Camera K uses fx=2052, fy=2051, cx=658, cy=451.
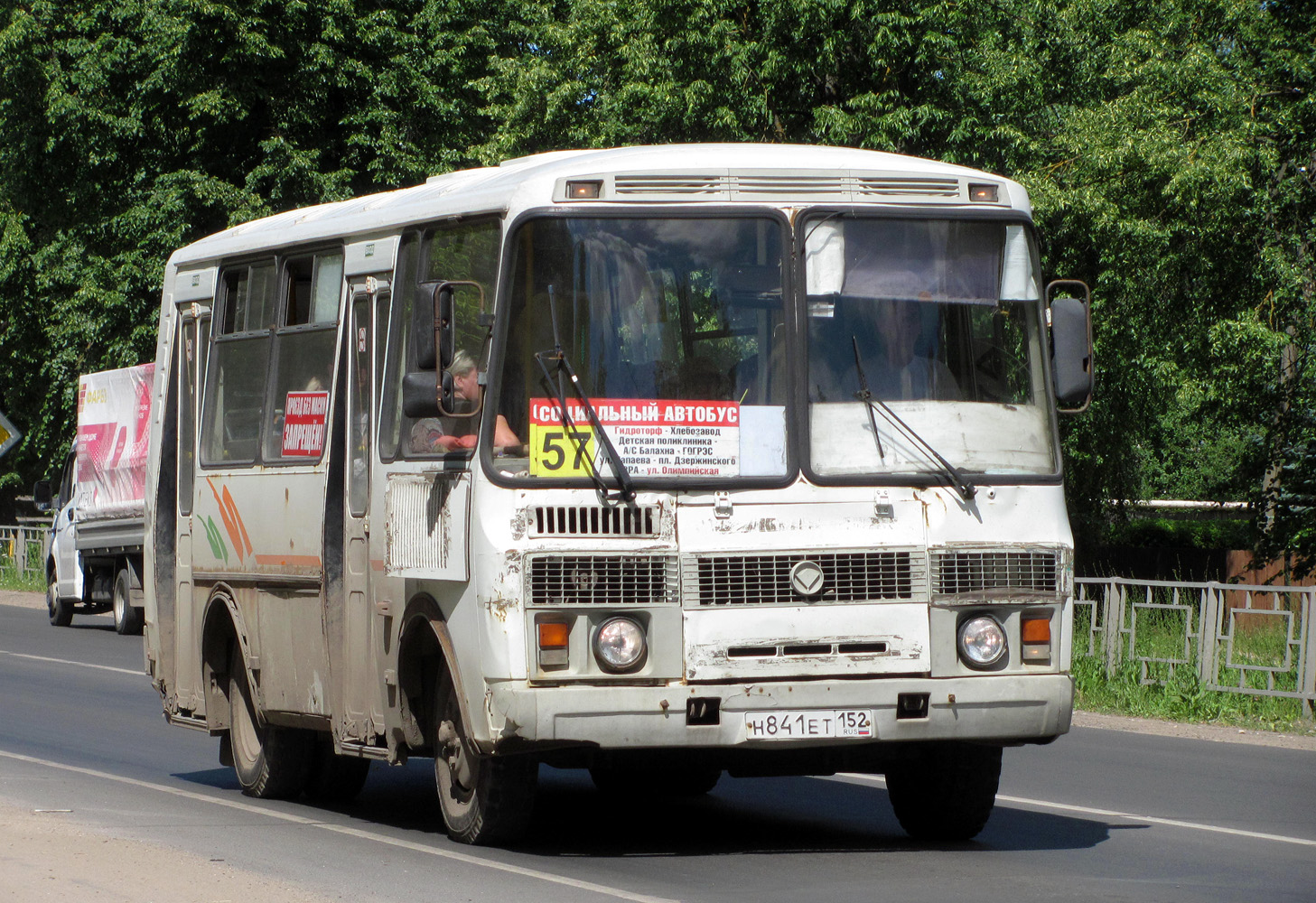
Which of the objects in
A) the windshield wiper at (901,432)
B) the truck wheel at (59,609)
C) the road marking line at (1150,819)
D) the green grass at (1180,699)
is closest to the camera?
the windshield wiper at (901,432)

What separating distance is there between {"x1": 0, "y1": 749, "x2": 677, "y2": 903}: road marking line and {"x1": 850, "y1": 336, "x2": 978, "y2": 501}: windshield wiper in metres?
2.12

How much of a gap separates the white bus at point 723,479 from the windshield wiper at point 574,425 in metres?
0.01

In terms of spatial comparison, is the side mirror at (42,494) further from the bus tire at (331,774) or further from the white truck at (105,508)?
the bus tire at (331,774)

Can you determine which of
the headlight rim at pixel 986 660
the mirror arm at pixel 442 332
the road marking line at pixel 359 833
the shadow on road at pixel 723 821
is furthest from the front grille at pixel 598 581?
the shadow on road at pixel 723 821

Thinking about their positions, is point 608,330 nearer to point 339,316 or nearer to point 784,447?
→ point 784,447

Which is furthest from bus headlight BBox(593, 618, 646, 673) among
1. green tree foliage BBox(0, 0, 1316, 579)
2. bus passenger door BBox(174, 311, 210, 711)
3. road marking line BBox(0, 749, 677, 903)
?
green tree foliage BBox(0, 0, 1316, 579)

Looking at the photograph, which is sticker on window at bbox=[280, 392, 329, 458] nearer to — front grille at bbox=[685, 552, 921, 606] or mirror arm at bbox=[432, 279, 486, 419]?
mirror arm at bbox=[432, 279, 486, 419]

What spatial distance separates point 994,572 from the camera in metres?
8.45

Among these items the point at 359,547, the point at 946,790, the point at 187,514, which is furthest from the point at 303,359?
the point at 946,790

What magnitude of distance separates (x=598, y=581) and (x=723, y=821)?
2.55m

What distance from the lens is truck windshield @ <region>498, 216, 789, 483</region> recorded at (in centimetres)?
821

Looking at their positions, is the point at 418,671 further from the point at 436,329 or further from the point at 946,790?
the point at 946,790

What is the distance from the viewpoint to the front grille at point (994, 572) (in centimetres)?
837

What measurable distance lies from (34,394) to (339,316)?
42.5 metres
